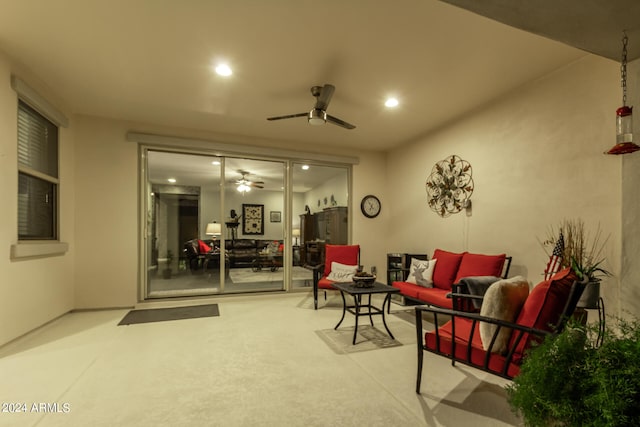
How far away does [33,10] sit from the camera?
217 centimetres

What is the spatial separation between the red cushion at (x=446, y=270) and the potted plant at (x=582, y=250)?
3.51ft

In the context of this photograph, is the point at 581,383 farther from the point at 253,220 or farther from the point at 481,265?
the point at 253,220

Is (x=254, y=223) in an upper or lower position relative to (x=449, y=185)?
lower

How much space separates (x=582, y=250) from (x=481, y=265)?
0.93m

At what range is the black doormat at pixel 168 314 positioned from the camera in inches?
146

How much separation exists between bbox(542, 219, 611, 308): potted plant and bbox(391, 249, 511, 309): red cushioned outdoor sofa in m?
0.58

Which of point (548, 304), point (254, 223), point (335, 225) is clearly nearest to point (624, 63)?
point (548, 304)

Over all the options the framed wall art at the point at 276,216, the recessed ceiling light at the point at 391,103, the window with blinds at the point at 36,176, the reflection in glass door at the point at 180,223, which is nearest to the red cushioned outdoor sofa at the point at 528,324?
the recessed ceiling light at the point at 391,103

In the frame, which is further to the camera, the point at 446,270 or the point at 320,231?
the point at 320,231

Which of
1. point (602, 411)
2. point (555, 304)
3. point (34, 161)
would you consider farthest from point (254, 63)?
point (602, 411)

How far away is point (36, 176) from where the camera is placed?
3.26 meters

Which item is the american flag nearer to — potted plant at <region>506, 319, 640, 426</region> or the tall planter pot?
the tall planter pot

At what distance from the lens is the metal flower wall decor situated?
404 centimetres

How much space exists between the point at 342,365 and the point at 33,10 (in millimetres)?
3615
